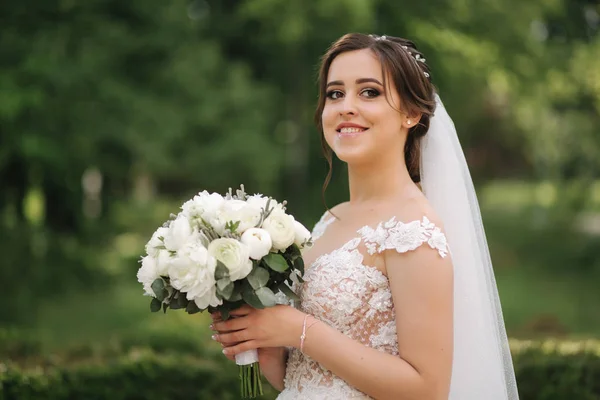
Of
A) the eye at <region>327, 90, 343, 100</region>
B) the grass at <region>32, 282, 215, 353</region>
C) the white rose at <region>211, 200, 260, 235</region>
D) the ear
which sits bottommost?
the white rose at <region>211, 200, 260, 235</region>

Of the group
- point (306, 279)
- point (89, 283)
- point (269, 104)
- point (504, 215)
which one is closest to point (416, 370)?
point (306, 279)

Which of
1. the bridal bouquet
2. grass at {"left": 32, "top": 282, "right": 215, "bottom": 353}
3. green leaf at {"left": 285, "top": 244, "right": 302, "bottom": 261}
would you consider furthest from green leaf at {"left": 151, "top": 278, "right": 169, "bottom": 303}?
grass at {"left": 32, "top": 282, "right": 215, "bottom": 353}

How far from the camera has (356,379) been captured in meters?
2.41

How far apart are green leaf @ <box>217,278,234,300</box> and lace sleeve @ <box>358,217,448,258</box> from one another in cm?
52

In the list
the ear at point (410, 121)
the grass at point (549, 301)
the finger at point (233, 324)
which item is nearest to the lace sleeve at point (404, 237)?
the ear at point (410, 121)

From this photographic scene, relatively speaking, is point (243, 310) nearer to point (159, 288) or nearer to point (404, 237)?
point (159, 288)

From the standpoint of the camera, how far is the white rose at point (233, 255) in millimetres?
2328

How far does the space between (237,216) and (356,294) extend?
19.8 inches

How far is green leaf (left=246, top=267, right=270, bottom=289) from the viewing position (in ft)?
7.80

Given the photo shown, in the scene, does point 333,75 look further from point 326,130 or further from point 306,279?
point 306,279

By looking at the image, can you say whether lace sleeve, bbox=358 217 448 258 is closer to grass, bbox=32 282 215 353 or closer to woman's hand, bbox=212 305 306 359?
woman's hand, bbox=212 305 306 359

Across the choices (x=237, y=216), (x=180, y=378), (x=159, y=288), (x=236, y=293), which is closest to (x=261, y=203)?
(x=237, y=216)

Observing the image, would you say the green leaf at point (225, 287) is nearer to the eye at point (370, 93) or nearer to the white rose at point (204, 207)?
the white rose at point (204, 207)

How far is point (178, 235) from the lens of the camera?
242 centimetres
